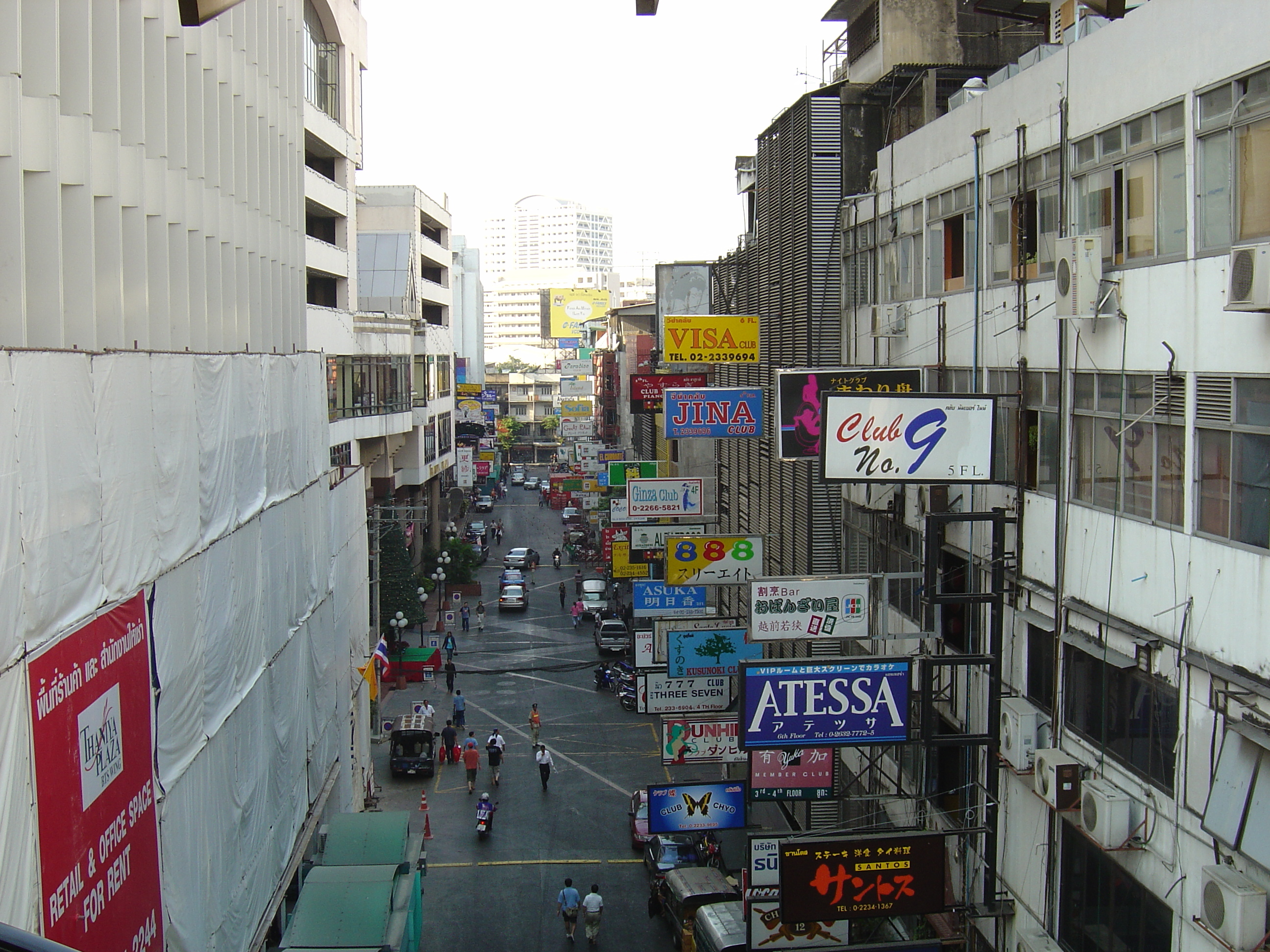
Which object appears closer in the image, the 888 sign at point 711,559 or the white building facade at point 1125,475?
the white building facade at point 1125,475

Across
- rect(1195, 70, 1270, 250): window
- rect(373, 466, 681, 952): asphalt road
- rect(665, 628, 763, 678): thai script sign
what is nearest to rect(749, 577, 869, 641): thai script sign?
rect(665, 628, 763, 678): thai script sign

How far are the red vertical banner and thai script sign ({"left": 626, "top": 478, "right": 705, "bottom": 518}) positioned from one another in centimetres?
1838

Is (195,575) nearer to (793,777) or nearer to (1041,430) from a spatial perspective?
(793,777)

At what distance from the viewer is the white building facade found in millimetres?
10328

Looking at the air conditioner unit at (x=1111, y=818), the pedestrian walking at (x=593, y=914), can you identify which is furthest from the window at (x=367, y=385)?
the air conditioner unit at (x=1111, y=818)

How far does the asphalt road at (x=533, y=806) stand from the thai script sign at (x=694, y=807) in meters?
4.61

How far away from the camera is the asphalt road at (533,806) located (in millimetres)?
23922

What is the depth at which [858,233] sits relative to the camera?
23.7 meters

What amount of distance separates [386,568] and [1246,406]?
43313 millimetres

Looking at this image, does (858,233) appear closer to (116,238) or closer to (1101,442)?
(1101,442)

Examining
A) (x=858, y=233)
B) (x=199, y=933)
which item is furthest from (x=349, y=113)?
(x=199, y=933)

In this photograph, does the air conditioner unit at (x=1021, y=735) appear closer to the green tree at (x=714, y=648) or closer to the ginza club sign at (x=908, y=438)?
the ginza club sign at (x=908, y=438)

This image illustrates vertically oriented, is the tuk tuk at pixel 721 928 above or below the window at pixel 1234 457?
below

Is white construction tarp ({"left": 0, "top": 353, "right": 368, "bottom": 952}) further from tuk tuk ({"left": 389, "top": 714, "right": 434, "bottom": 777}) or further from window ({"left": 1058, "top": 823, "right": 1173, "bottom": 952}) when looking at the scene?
window ({"left": 1058, "top": 823, "right": 1173, "bottom": 952})
